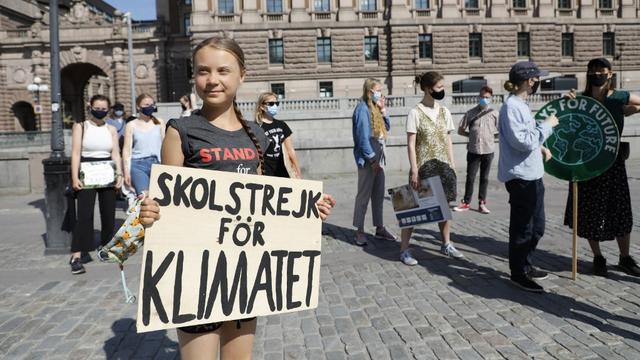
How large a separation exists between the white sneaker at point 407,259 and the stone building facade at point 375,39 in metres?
32.8

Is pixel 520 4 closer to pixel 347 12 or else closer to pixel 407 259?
pixel 347 12

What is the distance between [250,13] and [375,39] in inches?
383

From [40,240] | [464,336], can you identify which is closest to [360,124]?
[464,336]

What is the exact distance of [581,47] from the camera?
39812 millimetres

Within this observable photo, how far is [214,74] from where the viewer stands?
2.30 m

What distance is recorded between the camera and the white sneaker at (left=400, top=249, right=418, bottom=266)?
563 cm

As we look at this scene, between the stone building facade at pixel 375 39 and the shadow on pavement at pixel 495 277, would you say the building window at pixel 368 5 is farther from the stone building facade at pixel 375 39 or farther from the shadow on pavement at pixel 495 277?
the shadow on pavement at pixel 495 277

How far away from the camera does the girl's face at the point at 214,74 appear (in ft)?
7.50

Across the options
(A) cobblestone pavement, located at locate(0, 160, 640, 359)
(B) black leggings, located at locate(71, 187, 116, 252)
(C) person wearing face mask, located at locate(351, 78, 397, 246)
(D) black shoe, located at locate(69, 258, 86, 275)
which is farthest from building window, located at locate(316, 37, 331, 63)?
(D) black shoe, located at locate(69, 258, 86, 275)

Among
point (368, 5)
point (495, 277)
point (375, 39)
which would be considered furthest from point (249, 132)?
point (368, 5)

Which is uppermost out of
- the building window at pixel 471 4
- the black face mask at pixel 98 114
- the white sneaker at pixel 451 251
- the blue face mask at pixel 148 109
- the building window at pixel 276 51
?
the building window at pixel 471 4

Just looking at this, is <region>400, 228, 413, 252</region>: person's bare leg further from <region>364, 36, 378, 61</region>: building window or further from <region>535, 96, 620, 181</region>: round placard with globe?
<region>364, 36, 378, 61</region>: building window

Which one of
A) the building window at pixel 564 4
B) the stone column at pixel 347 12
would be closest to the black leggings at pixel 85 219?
the stone column at pixel 347 12

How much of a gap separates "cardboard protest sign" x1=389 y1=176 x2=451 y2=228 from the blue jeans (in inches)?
136
